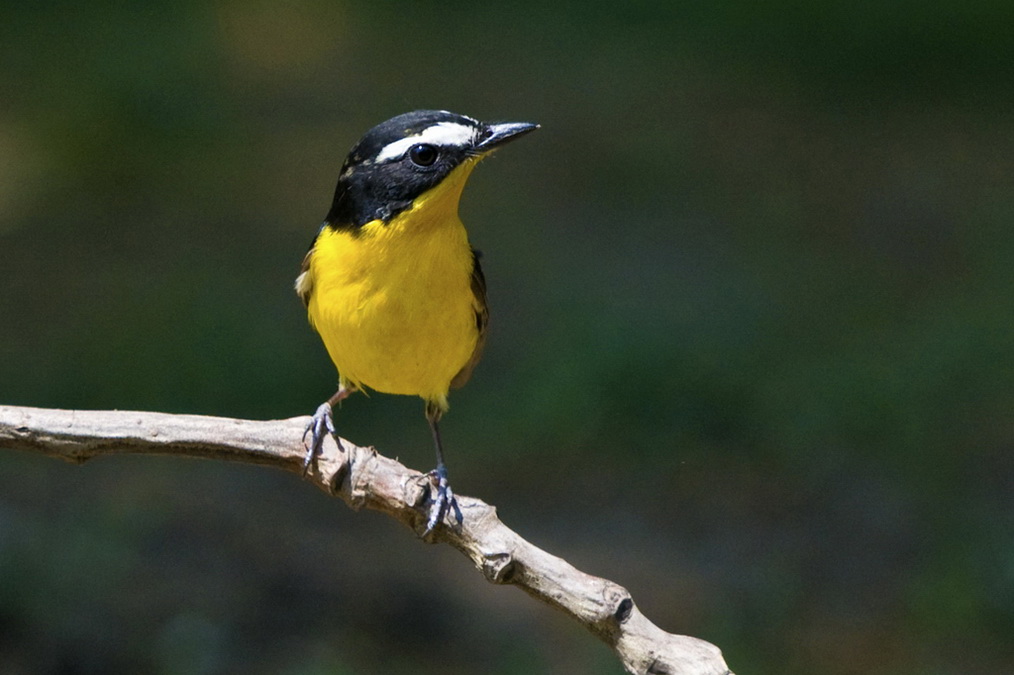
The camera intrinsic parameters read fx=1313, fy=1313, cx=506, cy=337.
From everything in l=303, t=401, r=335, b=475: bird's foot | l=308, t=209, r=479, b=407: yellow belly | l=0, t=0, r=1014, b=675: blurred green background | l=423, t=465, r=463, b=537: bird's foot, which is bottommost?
l=0, t=0, r=1014, b=675: blurred green background

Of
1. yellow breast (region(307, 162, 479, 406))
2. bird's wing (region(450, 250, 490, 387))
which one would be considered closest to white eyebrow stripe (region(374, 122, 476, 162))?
yellow breast (region(307, 162, 479, 406))

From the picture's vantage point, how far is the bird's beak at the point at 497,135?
5402 millimetres

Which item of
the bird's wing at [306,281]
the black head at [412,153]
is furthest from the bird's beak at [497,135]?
the bird's wing at [306,281]

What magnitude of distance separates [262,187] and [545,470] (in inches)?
233

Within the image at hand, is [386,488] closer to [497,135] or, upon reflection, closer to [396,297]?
[396,297]

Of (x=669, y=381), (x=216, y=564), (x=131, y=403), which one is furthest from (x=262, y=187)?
(x=216, y=564)

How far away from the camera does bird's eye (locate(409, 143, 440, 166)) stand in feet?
17.4

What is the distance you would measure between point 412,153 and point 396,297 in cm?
62

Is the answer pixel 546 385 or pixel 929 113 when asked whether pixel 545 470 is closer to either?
pixel 546 385

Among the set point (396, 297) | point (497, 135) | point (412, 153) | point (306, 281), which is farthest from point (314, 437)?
point (306, 281)

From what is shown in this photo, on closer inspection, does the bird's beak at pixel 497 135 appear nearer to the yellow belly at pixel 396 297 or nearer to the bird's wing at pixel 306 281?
the yellow belly at pixel 396 297

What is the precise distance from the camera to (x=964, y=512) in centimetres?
910

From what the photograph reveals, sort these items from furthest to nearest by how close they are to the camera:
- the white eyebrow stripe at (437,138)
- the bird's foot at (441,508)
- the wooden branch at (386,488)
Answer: the white eyebrow stripe at (437,138), the bird's foot at (441,508), the wooden branch at (386,488)

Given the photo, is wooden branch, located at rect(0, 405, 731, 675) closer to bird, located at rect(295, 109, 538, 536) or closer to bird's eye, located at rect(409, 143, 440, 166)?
bird, located at rect(295, 109, 538, 536)
